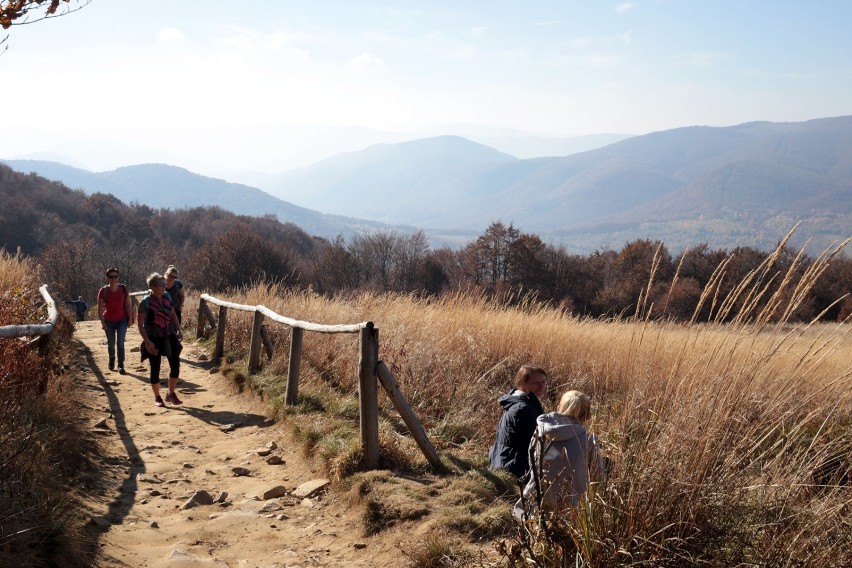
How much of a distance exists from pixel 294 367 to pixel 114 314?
461 centimetres

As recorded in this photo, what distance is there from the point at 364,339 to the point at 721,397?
2.93 metres

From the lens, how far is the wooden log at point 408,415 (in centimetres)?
537

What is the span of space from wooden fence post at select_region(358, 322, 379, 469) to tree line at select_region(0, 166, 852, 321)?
61.3 ft

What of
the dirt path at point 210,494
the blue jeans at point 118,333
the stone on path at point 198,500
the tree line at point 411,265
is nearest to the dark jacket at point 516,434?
the dirt path at point 210,494

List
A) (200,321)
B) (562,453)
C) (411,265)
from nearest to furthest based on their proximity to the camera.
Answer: (562,453) → (200,321) → (411,265)

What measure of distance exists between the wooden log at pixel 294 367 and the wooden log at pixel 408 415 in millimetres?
2167

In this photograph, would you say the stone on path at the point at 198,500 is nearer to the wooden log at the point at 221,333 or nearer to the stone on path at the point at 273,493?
the stone on path at the point at 273,493

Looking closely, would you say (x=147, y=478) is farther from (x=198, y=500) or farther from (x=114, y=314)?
(x=114, y=314)

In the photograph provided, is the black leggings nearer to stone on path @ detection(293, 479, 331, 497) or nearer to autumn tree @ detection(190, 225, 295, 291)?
stone on path @ detection(293, 479, 331, 497)

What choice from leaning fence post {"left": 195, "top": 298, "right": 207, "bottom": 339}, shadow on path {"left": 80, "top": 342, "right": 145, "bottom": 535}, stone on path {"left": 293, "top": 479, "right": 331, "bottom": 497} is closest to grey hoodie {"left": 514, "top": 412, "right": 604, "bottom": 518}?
stone on path {"left": 293, "top": 479, "right": 331, "bottom": 497}

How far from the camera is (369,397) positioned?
5.45 meters

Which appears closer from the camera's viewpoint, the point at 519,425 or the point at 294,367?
the point at 519,425

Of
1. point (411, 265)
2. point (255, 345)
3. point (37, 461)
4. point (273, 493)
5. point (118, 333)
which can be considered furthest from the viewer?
point (411, 265)

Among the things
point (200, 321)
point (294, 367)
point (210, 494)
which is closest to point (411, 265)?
point (200, 321)
